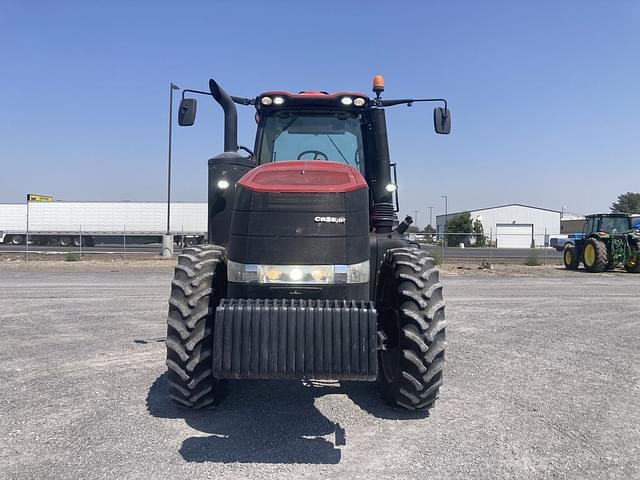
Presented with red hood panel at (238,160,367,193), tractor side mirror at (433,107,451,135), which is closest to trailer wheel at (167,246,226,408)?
red hood panel at (238,160,367,193)

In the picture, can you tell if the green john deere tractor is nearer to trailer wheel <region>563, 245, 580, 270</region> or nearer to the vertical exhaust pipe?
trailer wheel <region>563, 245, 580, 270</region>

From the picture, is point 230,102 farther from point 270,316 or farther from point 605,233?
point 605,233

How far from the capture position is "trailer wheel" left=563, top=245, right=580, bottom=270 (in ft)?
74.4

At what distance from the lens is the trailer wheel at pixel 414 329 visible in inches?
155

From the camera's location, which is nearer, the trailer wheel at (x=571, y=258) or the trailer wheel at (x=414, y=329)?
the trailer wheel at (x=414, y=329)

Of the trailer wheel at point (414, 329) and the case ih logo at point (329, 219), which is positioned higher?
the case ih logo at point (329, 219)

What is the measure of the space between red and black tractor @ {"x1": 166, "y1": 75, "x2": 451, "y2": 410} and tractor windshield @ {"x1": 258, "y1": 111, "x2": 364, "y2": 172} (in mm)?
1196

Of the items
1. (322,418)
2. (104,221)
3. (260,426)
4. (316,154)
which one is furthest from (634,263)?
(104,221)

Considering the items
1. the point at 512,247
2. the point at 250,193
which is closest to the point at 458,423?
the point at 250,193

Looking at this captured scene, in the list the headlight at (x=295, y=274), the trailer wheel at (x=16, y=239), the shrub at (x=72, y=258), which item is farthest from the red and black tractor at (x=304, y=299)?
the trailer wheel at (x=16, y=239)

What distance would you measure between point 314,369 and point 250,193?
138cm

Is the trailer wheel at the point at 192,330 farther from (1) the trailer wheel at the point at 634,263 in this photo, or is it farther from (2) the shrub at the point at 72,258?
(2) the shrub at the point at 72,258

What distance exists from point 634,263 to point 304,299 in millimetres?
21253

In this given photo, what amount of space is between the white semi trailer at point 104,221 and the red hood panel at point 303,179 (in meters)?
35.5
